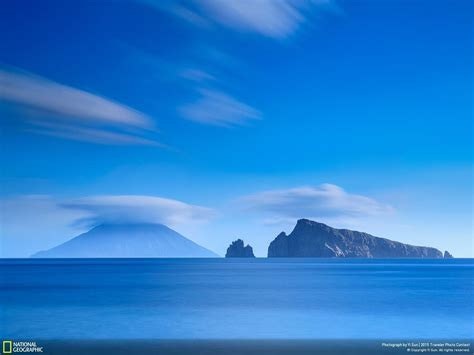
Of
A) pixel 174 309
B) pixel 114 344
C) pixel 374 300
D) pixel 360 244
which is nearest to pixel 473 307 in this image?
pixel 374 300

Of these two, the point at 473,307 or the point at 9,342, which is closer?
the point at 9,342

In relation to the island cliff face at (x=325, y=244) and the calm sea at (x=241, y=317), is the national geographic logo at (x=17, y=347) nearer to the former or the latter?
the calm sea at (x=241, y=317)

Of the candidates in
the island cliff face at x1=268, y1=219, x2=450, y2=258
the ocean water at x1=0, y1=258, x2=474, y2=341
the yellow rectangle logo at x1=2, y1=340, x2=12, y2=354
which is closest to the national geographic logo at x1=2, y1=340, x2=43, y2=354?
the yellow rectangle logo at x1=2, y1=340, x2=12, y2=354

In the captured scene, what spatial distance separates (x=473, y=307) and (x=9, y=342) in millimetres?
20044

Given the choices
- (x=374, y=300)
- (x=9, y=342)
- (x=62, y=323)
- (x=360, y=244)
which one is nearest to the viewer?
(x=9, y=342)

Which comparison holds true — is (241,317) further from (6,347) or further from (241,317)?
(6,347)

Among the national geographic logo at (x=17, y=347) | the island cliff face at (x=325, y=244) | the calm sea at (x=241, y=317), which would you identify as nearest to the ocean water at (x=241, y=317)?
the calm sea at (x=241, y=317)

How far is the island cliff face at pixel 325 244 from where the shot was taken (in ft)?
342

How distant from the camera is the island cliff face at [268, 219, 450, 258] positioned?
342 feet

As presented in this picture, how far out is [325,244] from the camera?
10294cm

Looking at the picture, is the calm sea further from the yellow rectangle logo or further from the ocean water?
the yellow rectangle logo

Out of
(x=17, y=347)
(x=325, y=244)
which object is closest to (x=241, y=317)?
(x=17, y=347)

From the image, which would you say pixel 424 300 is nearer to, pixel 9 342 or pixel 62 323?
pixel 62 323

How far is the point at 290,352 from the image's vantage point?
11414 mm
